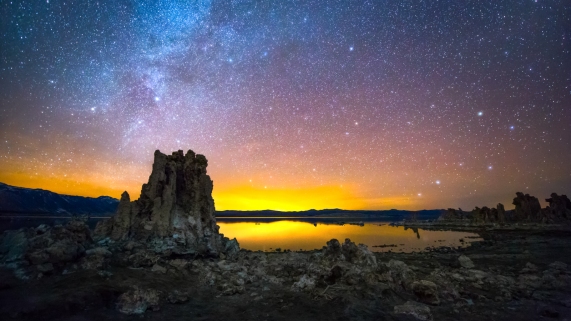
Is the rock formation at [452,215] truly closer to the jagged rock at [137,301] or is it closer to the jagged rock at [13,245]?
the jagged rock at [137,301]

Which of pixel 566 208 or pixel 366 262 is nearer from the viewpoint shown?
pixel 366 262

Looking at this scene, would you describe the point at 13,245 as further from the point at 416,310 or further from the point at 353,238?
the point at 353,238

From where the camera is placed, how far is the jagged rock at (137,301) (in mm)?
11180

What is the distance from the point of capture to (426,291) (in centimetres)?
1362

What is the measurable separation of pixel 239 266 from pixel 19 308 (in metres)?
11.0

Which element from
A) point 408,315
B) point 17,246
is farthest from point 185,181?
point 408,315

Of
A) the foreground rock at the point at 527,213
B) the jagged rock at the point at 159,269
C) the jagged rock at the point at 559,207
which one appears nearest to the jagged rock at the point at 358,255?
the jagged rock at the point at 159,269

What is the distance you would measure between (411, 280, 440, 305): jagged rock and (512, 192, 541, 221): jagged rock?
125109 millimetres

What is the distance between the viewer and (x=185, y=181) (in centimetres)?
2447

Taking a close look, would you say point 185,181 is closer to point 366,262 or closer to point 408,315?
point 366,262

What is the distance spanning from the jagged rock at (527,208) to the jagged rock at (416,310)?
127325 mm

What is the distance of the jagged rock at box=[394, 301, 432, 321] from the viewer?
37.6 feet

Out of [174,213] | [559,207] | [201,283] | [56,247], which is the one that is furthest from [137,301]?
[559,207]

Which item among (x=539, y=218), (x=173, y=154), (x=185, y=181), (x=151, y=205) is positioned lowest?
(x=539, y=218)
